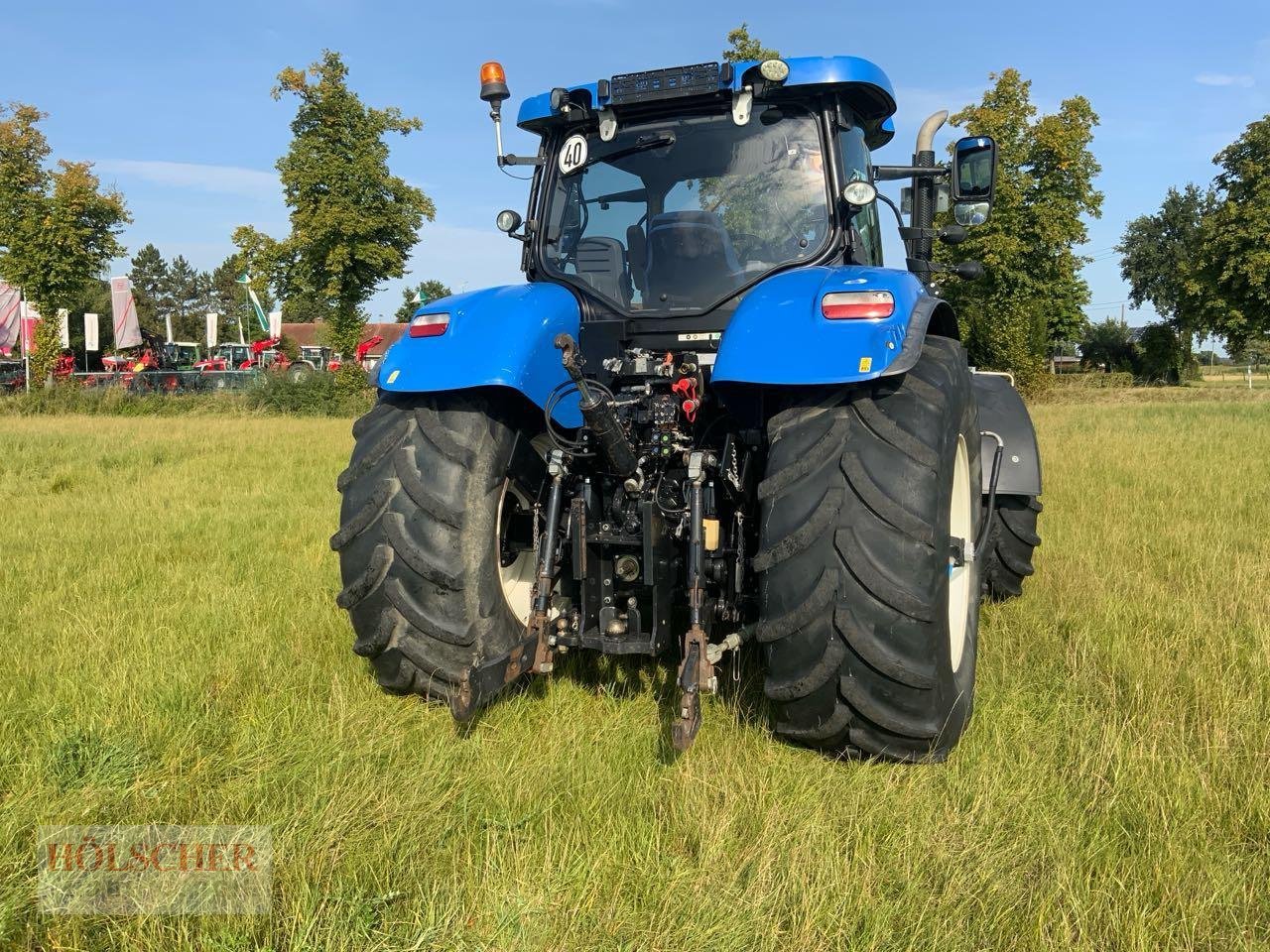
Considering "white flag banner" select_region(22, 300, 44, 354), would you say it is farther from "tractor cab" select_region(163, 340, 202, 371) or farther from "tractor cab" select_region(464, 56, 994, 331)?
"tractor cab" select_region(464, 56, 994, 331)

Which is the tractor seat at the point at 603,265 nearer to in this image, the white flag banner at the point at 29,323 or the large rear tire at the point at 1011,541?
the large rear tire at the point at 1011,541

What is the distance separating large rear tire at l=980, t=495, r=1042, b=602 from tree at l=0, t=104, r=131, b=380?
85.1 feet

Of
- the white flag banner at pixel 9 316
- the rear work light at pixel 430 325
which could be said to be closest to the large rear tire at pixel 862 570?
the rear work light at pixel 430 325

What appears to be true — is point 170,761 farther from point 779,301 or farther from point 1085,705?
point 1085,705

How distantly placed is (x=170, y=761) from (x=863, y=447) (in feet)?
7.42

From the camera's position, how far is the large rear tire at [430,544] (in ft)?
9.75

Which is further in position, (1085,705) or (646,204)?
(646,204)

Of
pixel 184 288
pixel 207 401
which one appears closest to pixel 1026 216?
pixel 207 401

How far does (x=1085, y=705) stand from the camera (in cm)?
322

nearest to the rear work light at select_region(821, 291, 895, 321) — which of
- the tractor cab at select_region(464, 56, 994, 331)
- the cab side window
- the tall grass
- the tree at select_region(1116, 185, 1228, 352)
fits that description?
the tractor cab at select_region(464, 56, 994, 331)

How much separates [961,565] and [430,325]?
2.13m

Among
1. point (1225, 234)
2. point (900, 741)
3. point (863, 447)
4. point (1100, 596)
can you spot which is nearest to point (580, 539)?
point (863, 447)

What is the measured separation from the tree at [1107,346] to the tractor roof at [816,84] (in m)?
45.5

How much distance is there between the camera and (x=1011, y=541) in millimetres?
4641
